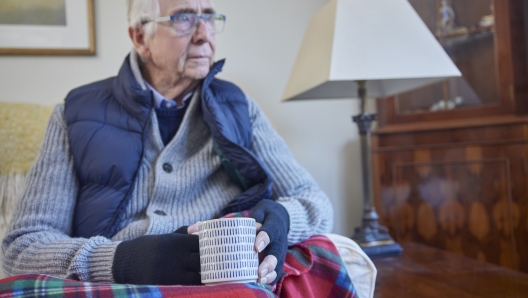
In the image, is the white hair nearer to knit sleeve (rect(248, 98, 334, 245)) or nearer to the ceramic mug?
knit sleeve (rect(248, 98, 334, 245))

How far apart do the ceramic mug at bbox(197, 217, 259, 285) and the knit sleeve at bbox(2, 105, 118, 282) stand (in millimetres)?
262

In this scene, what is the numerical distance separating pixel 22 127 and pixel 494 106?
1493 mm

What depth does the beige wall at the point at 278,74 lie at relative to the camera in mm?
1711

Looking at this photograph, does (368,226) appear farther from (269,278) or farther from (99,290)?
(99,290)

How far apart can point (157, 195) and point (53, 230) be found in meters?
0.22

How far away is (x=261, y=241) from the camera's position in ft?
2.28

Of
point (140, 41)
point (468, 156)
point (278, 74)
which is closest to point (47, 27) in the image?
point (140, 41)

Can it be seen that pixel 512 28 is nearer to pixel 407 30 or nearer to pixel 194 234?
pixel 407 30

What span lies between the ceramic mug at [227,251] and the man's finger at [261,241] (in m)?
0.03

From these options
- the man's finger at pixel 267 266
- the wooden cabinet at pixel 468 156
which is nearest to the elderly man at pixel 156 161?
the man's finger at pixel 267 266

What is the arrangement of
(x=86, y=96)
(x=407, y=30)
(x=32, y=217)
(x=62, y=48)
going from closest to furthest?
(x=32, y=217), (x=86, y=96), (x=407, y=30), (x=62, y=48)

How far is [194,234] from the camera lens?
757 mm

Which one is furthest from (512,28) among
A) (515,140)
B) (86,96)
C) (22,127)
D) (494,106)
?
(22,127)

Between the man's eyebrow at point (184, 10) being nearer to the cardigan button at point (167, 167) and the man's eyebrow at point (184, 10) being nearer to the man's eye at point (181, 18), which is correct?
the man's eye at point (181, 18)
